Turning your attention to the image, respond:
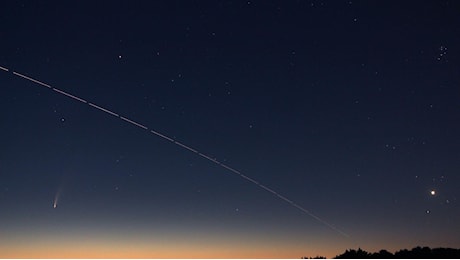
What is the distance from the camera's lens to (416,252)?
61.1 m

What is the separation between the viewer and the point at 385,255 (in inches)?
2372

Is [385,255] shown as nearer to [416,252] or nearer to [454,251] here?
[416,252]

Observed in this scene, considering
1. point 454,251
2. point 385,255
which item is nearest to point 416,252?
point 385,255

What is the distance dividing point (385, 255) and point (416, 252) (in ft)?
14.2

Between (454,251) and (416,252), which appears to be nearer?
(454,251)

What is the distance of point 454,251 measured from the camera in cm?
5256

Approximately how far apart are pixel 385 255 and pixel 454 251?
31.3 ft

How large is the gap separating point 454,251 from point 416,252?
8.88 m

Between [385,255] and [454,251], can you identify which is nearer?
[454,251]
